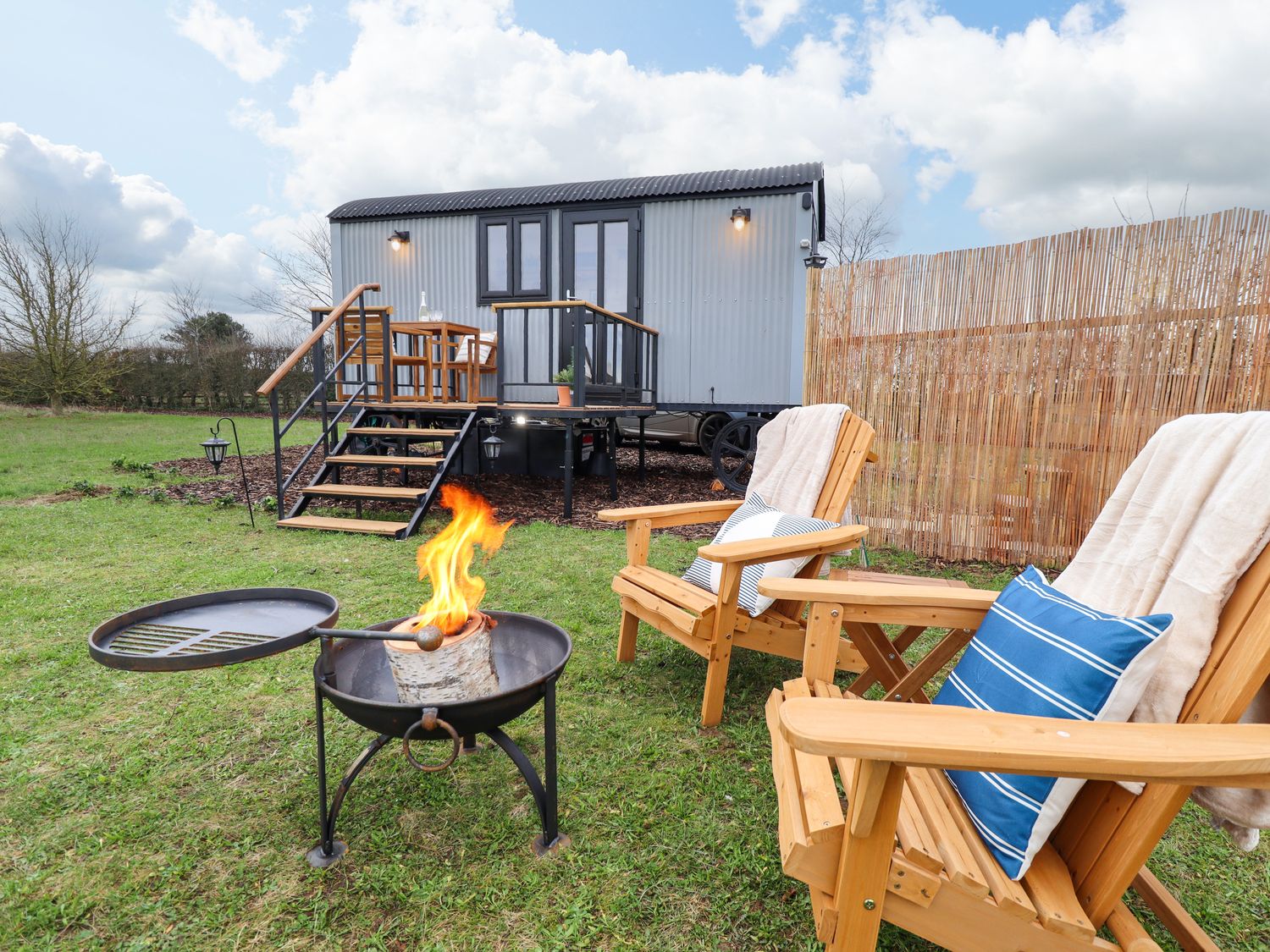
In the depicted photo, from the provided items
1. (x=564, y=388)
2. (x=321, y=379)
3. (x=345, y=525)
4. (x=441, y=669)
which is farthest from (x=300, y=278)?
(x=441, y=669)

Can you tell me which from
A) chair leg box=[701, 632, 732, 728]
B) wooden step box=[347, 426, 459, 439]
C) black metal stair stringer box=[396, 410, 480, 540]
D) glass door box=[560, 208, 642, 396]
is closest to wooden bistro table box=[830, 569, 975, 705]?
chair leg box=[701, 632, 732, 728]

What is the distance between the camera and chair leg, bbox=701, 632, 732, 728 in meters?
2.12

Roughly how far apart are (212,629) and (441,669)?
1.87 ft

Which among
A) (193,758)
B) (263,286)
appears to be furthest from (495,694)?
(263,286)

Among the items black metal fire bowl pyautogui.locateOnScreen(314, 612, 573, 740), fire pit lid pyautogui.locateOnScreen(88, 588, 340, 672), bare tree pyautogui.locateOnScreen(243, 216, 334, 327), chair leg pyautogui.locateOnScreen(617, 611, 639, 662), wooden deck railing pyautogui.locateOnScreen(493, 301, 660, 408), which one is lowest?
chair leg pyautogui.locateOnScreen(617, 611, 639, 662)

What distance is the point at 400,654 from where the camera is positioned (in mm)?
1525

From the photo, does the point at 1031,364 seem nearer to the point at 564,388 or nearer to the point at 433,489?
the point at 564,388

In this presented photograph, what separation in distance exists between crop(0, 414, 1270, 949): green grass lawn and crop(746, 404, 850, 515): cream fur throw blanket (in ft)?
2.39

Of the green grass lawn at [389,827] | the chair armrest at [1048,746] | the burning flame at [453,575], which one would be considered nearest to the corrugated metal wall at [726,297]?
the green grass lawn at [389,827]

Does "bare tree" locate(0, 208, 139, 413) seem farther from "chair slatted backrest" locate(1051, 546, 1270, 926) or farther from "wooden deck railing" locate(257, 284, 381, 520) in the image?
"chair slatted backrest" locate(1051, 546, 1270, 926)

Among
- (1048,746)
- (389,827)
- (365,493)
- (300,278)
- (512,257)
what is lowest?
(389,827)

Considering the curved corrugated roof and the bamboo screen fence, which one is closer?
the bamboo screen fence

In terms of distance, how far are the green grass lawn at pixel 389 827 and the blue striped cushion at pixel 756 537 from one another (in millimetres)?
412

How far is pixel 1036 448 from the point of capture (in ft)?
12.7
